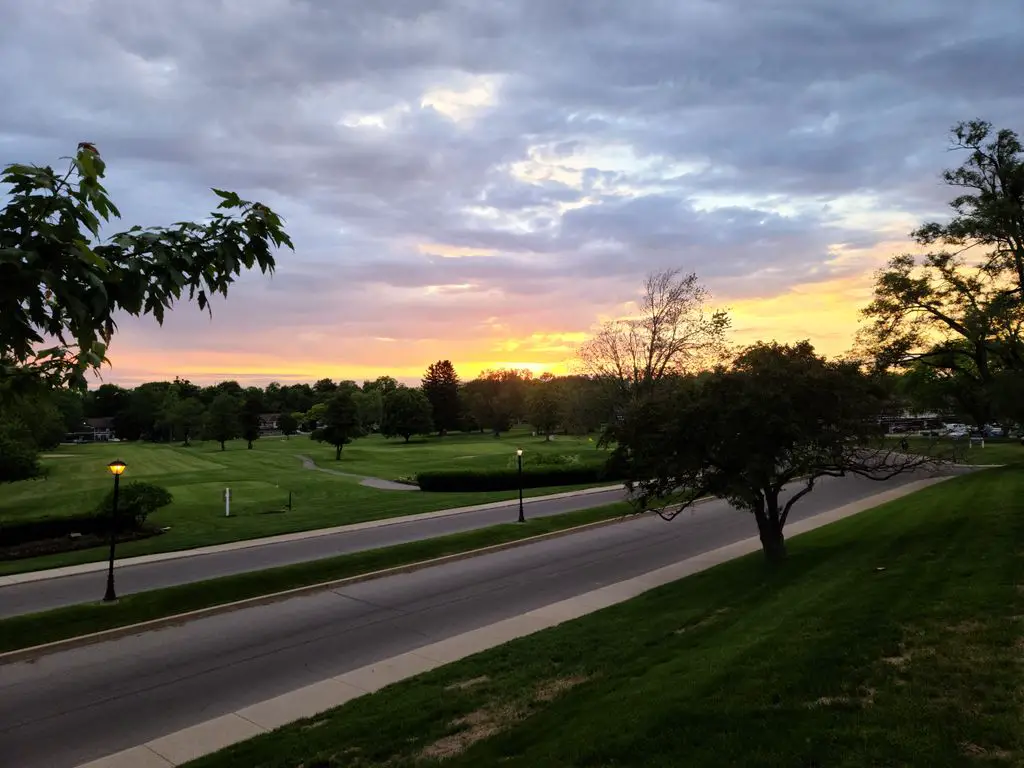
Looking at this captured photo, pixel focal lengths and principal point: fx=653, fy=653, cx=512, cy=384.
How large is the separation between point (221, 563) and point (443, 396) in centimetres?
9895

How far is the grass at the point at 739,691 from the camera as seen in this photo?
553cm

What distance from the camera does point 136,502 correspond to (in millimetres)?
24422

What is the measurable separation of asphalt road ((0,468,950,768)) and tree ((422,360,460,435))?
98382mm

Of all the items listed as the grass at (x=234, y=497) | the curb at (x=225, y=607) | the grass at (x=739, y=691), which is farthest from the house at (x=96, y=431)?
the grass at (x=739, y=691)

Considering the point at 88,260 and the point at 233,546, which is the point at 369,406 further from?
the point at 88,260

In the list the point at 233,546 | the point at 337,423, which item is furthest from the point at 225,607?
the point at 337,423

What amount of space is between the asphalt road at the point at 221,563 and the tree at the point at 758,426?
974 cm

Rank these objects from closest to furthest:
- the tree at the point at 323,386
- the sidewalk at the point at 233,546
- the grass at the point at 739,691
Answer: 1. the grass at the point at 739,691
2. the sidewalk at the point at 233,546
3. the tree at the point at 323,386

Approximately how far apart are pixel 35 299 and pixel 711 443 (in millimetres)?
13292

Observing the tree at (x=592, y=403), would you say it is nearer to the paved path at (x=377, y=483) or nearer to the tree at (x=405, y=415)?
the paved path at (x=377, y=483)

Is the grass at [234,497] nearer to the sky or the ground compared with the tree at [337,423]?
nearer to the ground

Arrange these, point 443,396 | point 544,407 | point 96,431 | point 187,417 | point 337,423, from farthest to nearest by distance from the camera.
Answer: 1. point 96,431
2. point 443,396
3. point 187,417
4. point 544,407
5. point 337,423

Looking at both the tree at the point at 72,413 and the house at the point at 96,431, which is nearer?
the tree at the point at 72,413

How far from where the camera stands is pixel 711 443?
47.5 ft
